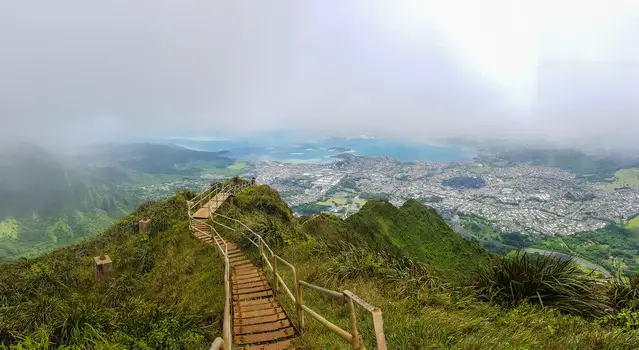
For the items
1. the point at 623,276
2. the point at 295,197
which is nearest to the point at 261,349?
the point at 623,276

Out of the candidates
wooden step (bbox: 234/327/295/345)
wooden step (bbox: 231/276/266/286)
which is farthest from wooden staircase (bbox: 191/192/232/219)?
wooden step (bbox: 234/327/295/345)

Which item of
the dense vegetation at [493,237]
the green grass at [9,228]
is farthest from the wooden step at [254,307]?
the green grass at [9,228]

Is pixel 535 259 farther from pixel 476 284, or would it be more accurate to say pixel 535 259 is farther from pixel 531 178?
pixel 531 178

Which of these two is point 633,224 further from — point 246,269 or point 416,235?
point 246,269

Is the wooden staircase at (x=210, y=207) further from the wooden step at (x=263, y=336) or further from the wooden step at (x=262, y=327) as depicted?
the wooden step at (x=263, y=336)

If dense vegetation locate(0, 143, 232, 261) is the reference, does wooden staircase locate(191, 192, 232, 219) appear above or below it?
above

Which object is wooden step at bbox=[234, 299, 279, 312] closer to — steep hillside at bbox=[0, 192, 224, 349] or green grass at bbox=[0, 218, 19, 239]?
steep hillside at bbox=[0, 192, 224, 349]
